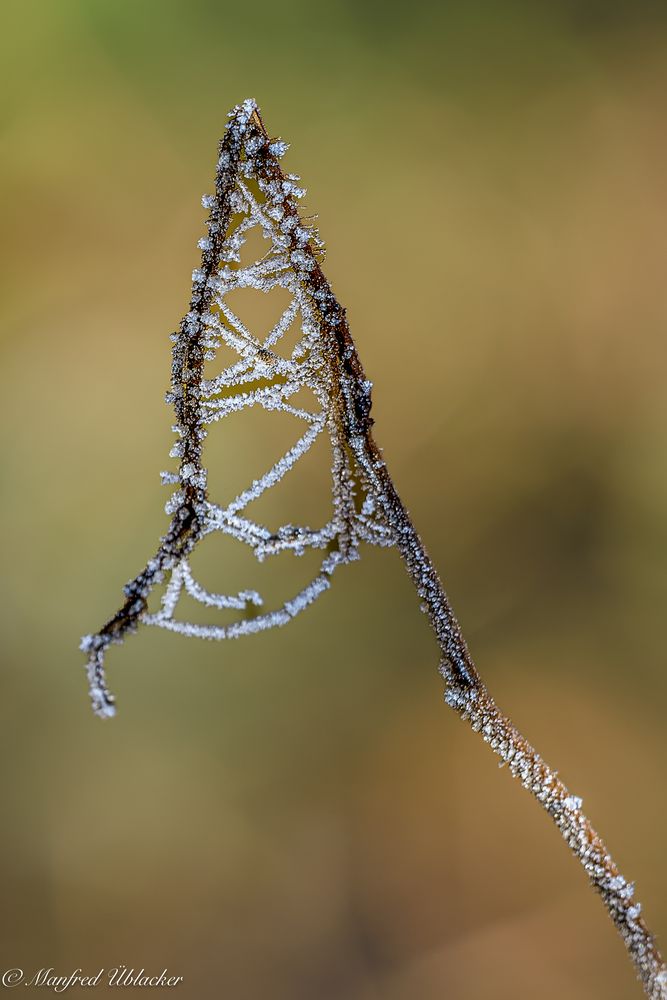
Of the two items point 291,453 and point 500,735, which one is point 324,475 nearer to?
point 291,453

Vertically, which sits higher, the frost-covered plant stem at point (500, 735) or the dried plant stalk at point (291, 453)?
the dried plant stalk at point (291, 453)

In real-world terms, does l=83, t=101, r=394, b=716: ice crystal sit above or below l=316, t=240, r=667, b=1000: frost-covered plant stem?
above

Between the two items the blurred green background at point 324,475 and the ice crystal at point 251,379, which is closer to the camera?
the ice crystal at point 251,379

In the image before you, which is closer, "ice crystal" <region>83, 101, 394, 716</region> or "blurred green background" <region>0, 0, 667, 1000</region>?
"ice crystal" <region>83, 101, 394, 716</region>

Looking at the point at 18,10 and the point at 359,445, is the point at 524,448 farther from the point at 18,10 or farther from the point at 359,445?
the point at 18,10

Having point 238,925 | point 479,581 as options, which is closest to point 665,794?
point 479,581

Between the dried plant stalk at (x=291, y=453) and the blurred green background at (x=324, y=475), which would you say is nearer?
the dried plant stalk at (x=291, y=453)
